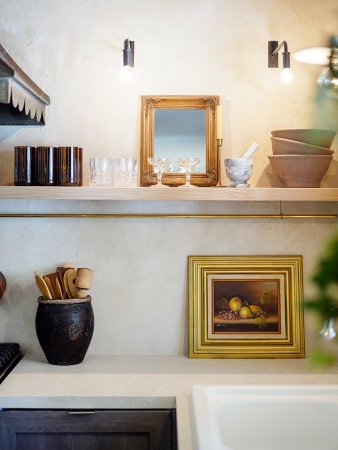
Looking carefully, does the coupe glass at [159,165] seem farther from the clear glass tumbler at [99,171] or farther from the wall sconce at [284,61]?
the wall sconce at [284,61]

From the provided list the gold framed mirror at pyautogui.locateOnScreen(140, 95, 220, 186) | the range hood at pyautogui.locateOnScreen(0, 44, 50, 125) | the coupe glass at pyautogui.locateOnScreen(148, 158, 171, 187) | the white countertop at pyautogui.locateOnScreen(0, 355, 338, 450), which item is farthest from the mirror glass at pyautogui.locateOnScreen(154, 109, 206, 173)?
the white countertop at pyautogui.locateOnScreen(0, 355, 338, 450)

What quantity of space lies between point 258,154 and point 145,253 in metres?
0.64

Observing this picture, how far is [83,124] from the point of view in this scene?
2.37 metres

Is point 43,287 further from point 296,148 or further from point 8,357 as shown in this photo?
point 296,148

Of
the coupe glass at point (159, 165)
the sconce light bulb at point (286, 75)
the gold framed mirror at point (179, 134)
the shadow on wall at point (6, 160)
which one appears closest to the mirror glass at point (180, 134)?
the gold framed mirror at point (179, 134)

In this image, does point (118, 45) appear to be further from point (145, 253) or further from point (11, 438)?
point (11, 438)

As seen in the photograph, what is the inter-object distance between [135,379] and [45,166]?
0.87 metres

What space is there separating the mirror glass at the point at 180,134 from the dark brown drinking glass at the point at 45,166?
429 mm

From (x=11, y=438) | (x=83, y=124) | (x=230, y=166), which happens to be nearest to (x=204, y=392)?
(x=11, y=438)

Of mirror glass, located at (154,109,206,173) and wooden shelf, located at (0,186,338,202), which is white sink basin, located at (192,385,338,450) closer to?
wooden shelf, located at (0,186,338,202)

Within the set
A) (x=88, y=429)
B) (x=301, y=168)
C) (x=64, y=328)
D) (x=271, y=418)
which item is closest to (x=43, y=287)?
(x=64, y=328)

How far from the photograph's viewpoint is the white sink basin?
1.79 m

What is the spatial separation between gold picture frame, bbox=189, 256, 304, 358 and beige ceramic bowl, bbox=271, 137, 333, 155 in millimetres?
466

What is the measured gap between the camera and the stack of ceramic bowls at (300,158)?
2158 mm
